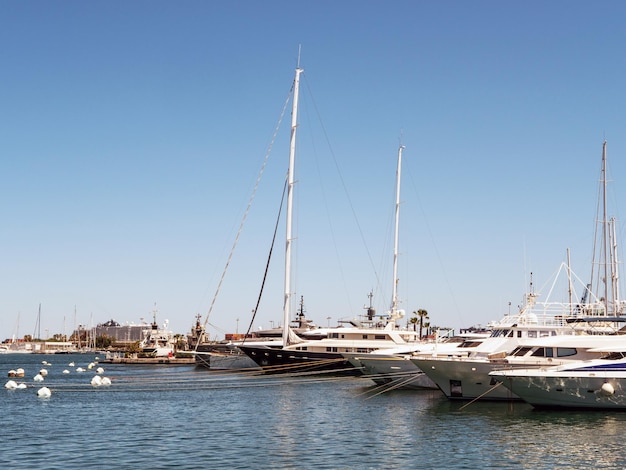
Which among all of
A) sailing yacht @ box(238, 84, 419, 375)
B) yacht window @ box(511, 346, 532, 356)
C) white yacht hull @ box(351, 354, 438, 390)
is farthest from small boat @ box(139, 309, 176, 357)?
yacht window @ box(511, 346, 532, 356)

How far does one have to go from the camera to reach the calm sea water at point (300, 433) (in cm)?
2726

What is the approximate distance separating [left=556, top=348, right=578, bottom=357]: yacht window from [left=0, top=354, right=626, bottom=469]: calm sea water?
4.64 meters

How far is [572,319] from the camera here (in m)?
51.0

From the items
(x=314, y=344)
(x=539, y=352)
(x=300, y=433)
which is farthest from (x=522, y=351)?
(x=314, y=344)

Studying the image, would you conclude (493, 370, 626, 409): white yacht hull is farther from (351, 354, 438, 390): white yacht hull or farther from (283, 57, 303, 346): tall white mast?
(283, 57, 303, 346): tall white mast

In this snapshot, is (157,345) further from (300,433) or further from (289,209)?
(300,433)

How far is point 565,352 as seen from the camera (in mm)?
42719

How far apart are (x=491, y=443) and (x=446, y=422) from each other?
19.9 feet

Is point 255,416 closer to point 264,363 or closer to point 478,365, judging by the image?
point 478,365

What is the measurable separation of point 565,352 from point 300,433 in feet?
60.3

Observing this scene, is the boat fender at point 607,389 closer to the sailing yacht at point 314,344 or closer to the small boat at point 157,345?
the sailing yacht at point 314,344

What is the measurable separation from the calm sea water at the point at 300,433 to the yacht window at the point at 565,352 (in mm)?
4639

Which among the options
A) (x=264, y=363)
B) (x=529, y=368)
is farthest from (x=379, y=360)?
(x=264, y=363)

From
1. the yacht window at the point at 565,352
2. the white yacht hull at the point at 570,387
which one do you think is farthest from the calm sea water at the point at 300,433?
the yacht window at the point at 565,352
